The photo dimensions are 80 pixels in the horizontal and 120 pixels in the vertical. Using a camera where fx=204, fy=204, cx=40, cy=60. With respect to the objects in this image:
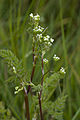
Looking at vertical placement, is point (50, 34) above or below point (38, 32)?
above

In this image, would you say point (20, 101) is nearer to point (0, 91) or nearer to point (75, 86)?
point (0, 91)

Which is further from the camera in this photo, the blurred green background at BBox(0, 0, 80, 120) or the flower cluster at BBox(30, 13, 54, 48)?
the blurred green background at BBox(0, 0, 80, 120)

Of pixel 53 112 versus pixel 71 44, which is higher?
pixel 71 44

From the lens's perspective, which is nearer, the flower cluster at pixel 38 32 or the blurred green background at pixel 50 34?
the flower cluster at pixel 38 32

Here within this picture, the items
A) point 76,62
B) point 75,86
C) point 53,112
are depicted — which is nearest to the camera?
point 53,112

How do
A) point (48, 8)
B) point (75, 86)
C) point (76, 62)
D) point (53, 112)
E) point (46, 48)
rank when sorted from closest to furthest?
point (46, 48) < point (53, 112) < point (75, 86) < point (76, 62) < point (48, 8)

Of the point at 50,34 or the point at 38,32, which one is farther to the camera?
the point at 50,34

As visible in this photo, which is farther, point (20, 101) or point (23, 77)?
point (20, 101)

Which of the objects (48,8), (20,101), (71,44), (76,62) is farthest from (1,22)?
(20,101)
